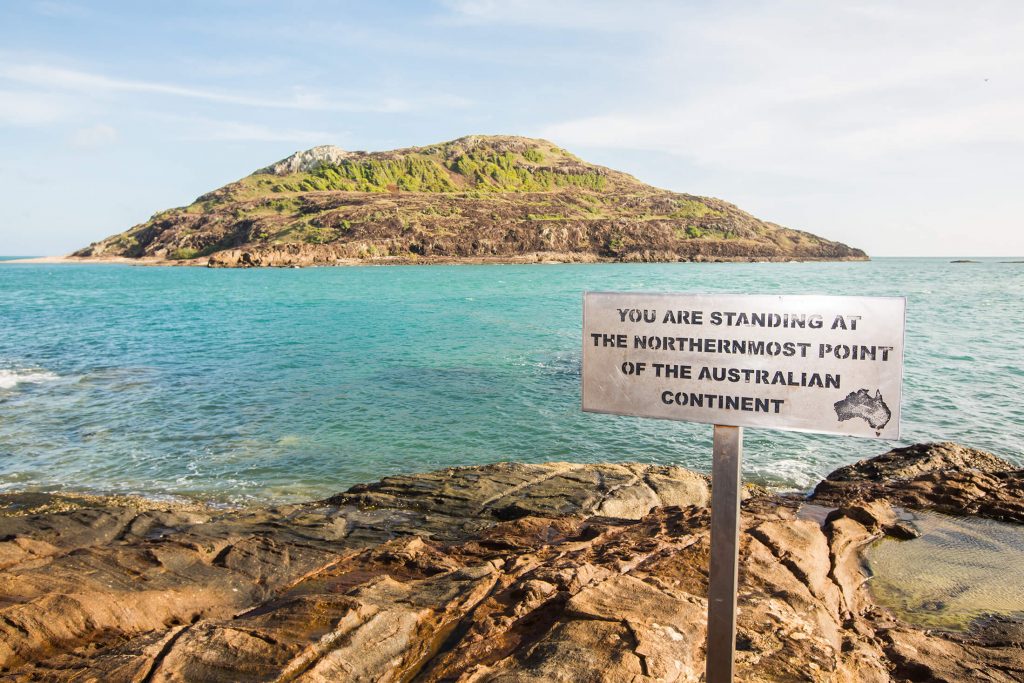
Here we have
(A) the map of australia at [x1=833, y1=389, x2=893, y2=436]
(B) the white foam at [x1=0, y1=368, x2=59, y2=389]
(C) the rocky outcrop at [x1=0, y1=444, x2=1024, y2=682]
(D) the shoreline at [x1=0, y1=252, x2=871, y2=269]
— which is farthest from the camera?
(D) the shoreline at [x1=0, y1=252, x2=871, y2=269]

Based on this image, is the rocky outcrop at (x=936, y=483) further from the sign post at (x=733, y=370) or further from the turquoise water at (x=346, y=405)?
the sign post at (x=733, y=370)

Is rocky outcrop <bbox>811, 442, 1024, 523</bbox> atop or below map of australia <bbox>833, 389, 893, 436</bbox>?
below

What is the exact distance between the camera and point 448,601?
19.1 ft

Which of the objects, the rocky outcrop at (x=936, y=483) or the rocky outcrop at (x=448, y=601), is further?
the rocky outcrop at (x=936, y=483)

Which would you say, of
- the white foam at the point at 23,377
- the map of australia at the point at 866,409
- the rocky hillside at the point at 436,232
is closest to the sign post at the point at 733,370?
the map of australia at the point at 866,409

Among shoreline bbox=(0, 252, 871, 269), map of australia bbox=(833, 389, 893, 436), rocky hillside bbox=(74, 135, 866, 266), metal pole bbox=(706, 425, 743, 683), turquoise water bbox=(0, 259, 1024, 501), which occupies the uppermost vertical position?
rocky hillside bbox=(74, 135, 866, 266)

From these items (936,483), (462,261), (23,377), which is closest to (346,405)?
(23,377)

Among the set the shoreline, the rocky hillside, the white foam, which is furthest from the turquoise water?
the rocky hillside

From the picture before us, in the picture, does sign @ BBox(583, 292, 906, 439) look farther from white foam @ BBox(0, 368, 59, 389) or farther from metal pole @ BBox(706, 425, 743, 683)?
white foam @ BBox(0, 368, 59, 389)

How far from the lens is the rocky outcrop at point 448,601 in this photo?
4.79 meters

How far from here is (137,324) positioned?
42.7m

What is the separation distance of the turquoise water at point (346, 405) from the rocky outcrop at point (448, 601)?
193 inches

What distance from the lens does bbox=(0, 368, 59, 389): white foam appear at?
937 inches

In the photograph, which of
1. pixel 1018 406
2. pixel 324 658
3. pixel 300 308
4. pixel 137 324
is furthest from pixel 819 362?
pixel 300 308
